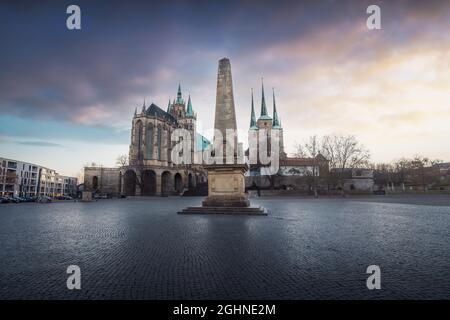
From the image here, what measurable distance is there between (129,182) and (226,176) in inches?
2052

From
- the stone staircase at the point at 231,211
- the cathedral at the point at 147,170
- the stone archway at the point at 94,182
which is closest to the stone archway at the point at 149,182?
the cathedral at the point at 147,170

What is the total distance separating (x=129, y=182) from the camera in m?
59.8

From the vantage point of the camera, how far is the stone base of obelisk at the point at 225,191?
13109 millimetres

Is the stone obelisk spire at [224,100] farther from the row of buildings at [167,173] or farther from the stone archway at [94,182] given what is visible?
the stone archway at [94,182]

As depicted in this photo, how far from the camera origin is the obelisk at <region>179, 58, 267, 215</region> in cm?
1309

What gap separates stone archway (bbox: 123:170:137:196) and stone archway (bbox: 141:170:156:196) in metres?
2.33

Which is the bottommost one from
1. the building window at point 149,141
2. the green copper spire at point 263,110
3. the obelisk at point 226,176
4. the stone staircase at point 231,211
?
the stone staircase at point 231,211

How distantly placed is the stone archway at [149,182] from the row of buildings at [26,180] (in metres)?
25.2

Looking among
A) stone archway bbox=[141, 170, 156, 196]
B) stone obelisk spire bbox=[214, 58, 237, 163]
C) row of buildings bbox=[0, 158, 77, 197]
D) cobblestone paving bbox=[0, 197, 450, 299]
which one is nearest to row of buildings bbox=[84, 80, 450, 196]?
stone archway bbox=[141, 170, 156, 196]

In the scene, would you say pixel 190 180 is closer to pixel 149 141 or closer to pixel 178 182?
pixel 178 182

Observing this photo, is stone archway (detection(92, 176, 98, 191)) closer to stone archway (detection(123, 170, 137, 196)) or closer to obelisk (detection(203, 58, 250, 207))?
stone archway (detection(123, 170, 137, 196))

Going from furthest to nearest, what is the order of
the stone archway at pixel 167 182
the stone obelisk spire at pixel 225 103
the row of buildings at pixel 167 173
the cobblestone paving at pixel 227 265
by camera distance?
1. the stone archway at pixel 167 182
2. the row of buildings at pixel 167 173
3. the stone obelisk spire at pixel 225 103
4. the cobblestone paving at pixel 227 265

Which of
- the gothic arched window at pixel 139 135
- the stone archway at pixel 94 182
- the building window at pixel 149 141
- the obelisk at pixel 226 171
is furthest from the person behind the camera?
the stone archway at pixel 94 182

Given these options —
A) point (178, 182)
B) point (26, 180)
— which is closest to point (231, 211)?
point (178, 182)
